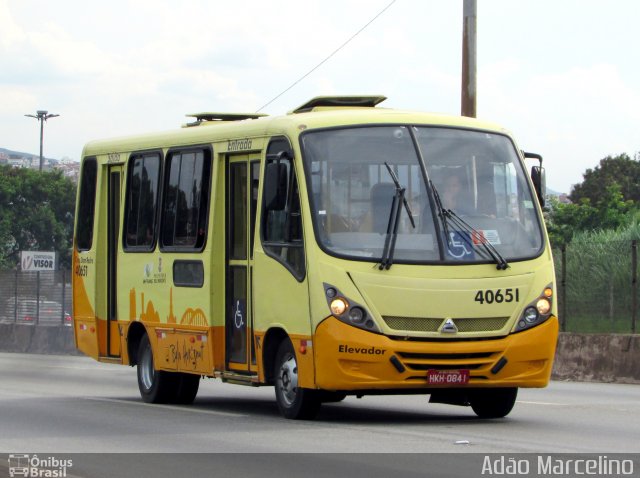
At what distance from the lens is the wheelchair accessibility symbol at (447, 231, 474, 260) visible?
13859mm

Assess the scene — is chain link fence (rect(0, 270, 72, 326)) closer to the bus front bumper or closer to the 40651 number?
the bus front bumper

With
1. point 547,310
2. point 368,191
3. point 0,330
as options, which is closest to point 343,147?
point 368,191

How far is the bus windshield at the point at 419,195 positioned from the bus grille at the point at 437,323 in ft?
1.82

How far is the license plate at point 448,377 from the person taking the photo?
13539 millimetres

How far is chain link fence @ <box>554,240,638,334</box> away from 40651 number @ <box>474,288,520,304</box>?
8.94 metres

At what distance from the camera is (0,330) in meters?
40.2

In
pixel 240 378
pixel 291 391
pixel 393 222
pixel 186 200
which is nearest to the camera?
pixel 393 222

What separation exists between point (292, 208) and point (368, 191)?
0.75 metres

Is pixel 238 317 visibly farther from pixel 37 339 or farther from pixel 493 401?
pixel 37 339

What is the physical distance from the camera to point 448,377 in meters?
13.6

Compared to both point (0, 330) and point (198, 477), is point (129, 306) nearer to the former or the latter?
point (198, 477)

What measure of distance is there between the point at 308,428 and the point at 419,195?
2409 millimetres

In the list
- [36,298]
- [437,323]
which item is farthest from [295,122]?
[36,298]

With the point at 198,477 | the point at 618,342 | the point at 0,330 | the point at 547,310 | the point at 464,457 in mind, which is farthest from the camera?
the point at 0,330
